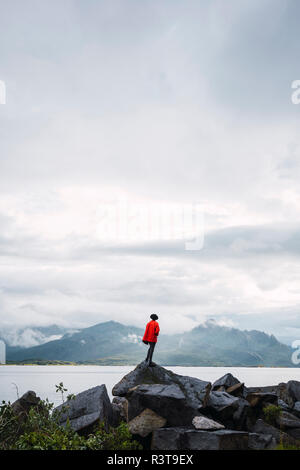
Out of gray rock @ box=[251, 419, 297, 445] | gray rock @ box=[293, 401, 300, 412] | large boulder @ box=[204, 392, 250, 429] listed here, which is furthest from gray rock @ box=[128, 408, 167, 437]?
gray rock @ box=[293, 401, 300, 412]

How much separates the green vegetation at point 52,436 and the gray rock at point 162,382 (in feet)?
12.4

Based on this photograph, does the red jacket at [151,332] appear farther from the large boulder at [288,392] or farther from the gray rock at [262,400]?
the large boulder at [288,392]

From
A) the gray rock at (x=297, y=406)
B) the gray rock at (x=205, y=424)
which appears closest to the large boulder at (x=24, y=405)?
the gray rock at (x=205, y=424)

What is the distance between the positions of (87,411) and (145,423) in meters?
3.44

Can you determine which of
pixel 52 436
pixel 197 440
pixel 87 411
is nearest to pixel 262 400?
pixel 197 440

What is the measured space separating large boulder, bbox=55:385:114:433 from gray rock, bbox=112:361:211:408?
1424mm

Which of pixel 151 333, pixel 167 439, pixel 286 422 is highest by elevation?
pixel 151 333

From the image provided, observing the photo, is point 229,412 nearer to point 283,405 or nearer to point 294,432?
point 294,432

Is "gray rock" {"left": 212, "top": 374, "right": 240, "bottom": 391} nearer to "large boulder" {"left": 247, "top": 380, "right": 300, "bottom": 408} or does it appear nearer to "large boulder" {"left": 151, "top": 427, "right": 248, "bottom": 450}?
"large boulder" {"left": 247, "top": 380, "right": 300, "bottom": 408}

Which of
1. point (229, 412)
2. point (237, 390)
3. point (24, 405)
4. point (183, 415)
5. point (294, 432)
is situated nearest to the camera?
point (183, 415)

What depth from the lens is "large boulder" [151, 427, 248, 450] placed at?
1605cm

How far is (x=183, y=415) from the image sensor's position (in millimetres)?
19109
